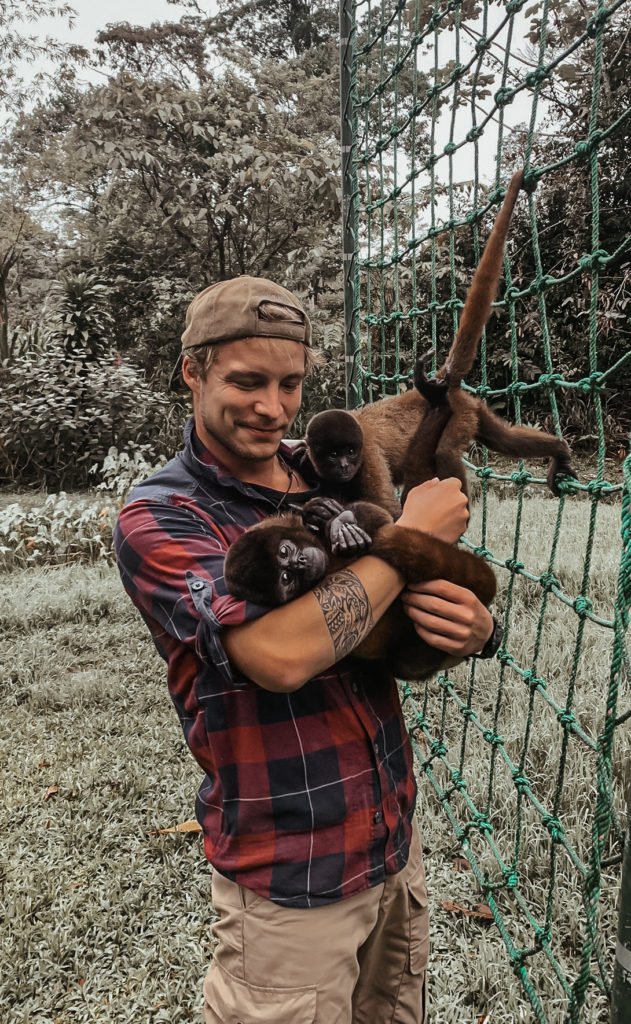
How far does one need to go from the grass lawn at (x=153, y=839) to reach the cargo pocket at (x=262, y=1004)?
2.30 ft

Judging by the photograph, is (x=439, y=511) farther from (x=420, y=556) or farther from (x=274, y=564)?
(x=274, y=564)

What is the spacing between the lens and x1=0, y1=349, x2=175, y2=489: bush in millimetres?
8078

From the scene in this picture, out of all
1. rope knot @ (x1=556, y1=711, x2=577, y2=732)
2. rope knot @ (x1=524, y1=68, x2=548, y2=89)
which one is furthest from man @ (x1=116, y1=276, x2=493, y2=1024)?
rope knot @ (x1=524, y1=68, x2=548, y2=89)

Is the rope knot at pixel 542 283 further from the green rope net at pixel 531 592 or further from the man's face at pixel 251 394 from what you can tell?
the man's face at pixel 251 394

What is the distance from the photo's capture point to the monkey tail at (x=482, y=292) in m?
1.49

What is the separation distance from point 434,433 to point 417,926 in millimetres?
1166

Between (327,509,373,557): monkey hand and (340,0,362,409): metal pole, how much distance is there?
1428 millimetres

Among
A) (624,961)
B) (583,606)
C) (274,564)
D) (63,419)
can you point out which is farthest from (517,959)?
(63,419)

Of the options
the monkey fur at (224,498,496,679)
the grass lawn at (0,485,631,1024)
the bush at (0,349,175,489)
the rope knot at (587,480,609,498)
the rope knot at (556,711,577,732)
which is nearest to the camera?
the monkey fur at (224,498,496,679)

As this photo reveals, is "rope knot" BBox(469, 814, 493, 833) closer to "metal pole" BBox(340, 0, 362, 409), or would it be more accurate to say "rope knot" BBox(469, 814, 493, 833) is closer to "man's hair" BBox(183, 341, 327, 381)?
"man's hair" BBox(183, 341, 327, 381)

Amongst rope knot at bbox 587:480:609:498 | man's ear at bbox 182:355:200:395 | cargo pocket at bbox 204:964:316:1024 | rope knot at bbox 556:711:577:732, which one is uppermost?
man's ear at bbox 182:355:200:395

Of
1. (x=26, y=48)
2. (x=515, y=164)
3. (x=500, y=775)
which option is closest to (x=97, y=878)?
(x=500, y=775)

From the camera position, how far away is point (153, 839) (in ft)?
8.18

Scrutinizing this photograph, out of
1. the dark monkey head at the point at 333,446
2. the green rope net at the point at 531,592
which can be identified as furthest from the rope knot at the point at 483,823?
the dark monkey head at the point at 333,446
